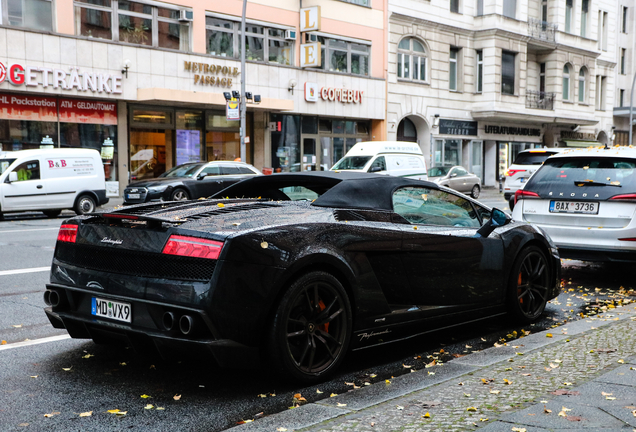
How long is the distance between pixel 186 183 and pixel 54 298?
54.6 ft

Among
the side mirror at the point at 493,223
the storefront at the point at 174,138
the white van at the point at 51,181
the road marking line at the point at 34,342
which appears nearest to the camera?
the road marking line at the point at 34,342

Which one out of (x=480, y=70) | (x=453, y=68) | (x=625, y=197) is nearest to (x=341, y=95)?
(x=453, y=68)

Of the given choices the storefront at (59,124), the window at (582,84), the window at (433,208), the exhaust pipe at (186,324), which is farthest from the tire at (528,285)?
the window at (582,84)

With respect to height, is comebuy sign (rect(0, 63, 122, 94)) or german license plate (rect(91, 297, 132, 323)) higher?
comebuy sign (rect(0, 63, 122, 94))

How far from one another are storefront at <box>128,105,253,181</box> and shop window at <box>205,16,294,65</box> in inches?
98.0

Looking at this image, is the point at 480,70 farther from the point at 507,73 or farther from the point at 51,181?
the point at 51,181

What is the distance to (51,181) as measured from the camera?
19500mm

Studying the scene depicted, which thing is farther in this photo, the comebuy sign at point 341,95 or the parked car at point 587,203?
the comebuy sign at point 341,95

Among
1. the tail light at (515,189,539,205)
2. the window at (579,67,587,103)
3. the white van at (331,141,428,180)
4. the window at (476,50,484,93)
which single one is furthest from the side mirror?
the window at (579,67,587,103)

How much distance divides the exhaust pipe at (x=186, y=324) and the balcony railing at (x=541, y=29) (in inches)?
1627

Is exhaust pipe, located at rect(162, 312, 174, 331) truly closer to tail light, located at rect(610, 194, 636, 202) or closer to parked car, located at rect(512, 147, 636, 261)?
parked car, located at rect(512, 147, 636, 261)

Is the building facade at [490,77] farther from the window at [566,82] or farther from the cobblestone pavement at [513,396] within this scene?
the cobblestone pavement at [513,396]

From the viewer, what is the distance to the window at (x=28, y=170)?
747 inches

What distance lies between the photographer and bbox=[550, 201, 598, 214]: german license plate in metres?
8.26
